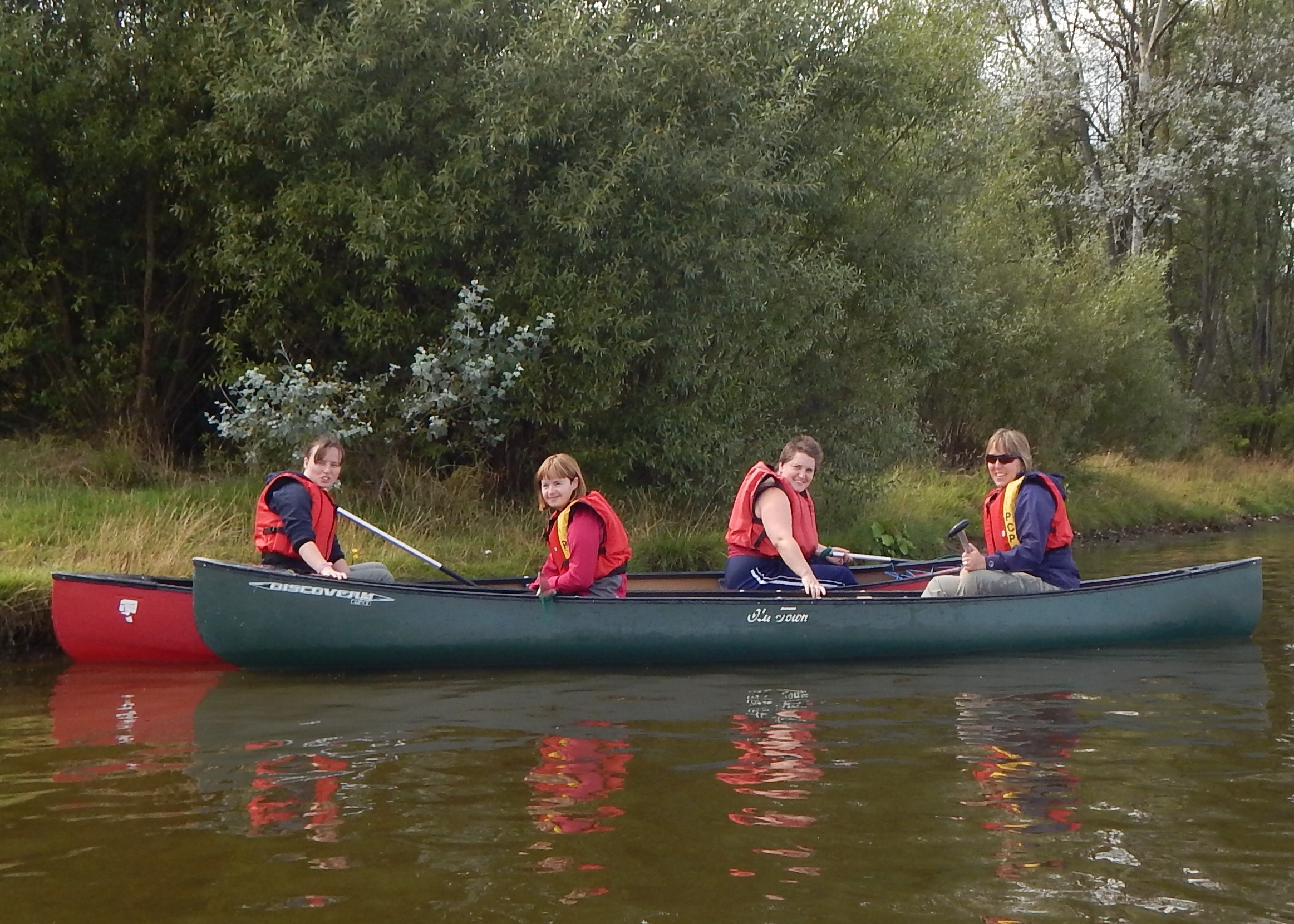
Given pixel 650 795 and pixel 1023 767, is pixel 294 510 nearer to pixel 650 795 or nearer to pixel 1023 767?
pixel 650 795

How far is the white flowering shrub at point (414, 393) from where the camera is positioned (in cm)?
1020

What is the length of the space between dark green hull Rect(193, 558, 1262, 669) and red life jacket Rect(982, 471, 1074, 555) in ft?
1.07

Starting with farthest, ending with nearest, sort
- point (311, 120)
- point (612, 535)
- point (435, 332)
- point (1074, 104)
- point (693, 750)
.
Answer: point (1074, 104) → point (435, 332) → point (311, 120) → point (612, 535) → point (693, 750)

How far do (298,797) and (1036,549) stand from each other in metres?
4.68

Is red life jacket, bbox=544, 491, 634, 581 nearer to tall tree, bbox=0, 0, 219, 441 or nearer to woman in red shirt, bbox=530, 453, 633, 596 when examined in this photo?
woman in red shirt, bbox=530, 453, 633, 596

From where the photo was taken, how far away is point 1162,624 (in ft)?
29.4

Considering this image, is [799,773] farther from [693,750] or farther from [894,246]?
[894,246]

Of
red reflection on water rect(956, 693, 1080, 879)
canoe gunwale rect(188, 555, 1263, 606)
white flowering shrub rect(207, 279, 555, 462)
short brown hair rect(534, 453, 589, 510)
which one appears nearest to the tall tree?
white flowering shrub rect(207, 279, 555, 462)

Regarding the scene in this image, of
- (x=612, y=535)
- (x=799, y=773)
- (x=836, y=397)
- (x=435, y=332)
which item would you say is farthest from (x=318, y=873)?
(x=836, y=397)

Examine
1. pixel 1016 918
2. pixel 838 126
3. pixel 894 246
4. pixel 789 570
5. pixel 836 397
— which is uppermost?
pixel 838 126

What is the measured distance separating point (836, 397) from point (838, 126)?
7.83 ft

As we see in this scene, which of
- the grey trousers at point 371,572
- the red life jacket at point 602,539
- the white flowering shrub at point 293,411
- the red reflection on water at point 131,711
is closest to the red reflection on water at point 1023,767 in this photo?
the red life jacket at point 602,539

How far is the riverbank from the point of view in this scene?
898 cm

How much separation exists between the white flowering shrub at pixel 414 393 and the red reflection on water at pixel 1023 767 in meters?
4.42
